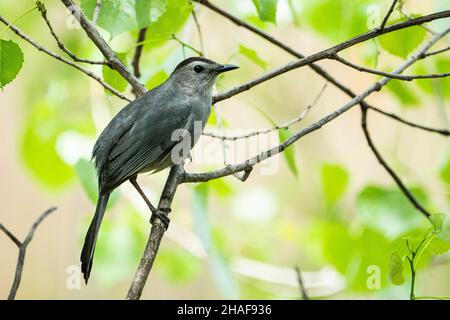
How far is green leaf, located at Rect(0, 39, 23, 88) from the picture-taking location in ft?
6.14

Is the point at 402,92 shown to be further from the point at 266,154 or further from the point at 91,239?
the point at 91,239

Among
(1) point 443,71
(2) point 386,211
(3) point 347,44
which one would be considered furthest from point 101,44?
(1) point 443,71

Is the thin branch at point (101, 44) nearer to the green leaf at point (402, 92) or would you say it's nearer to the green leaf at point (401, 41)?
the green leaf at point (401, 41)

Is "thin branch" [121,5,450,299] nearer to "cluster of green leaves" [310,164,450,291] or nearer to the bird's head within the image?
"cluster of green leaves" [310,164,450,291]

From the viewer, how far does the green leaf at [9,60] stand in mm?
1872

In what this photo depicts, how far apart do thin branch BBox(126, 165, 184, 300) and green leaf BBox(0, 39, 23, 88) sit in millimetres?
616

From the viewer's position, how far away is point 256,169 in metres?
5.86

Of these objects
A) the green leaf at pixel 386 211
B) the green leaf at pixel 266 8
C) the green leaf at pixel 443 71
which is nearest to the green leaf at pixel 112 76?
the green leaf at pixel 266 8

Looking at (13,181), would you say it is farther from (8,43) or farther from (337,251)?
(8,43)

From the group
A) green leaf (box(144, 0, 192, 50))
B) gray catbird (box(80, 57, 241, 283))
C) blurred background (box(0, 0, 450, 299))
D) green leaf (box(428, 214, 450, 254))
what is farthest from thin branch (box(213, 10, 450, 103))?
gray catbird (box(80, 57, 241, 283))

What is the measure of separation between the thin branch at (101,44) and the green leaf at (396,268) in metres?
1.09

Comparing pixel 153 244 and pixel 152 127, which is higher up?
pixel 152 127

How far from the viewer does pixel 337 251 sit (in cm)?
293

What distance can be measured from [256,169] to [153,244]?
3.88 metres
